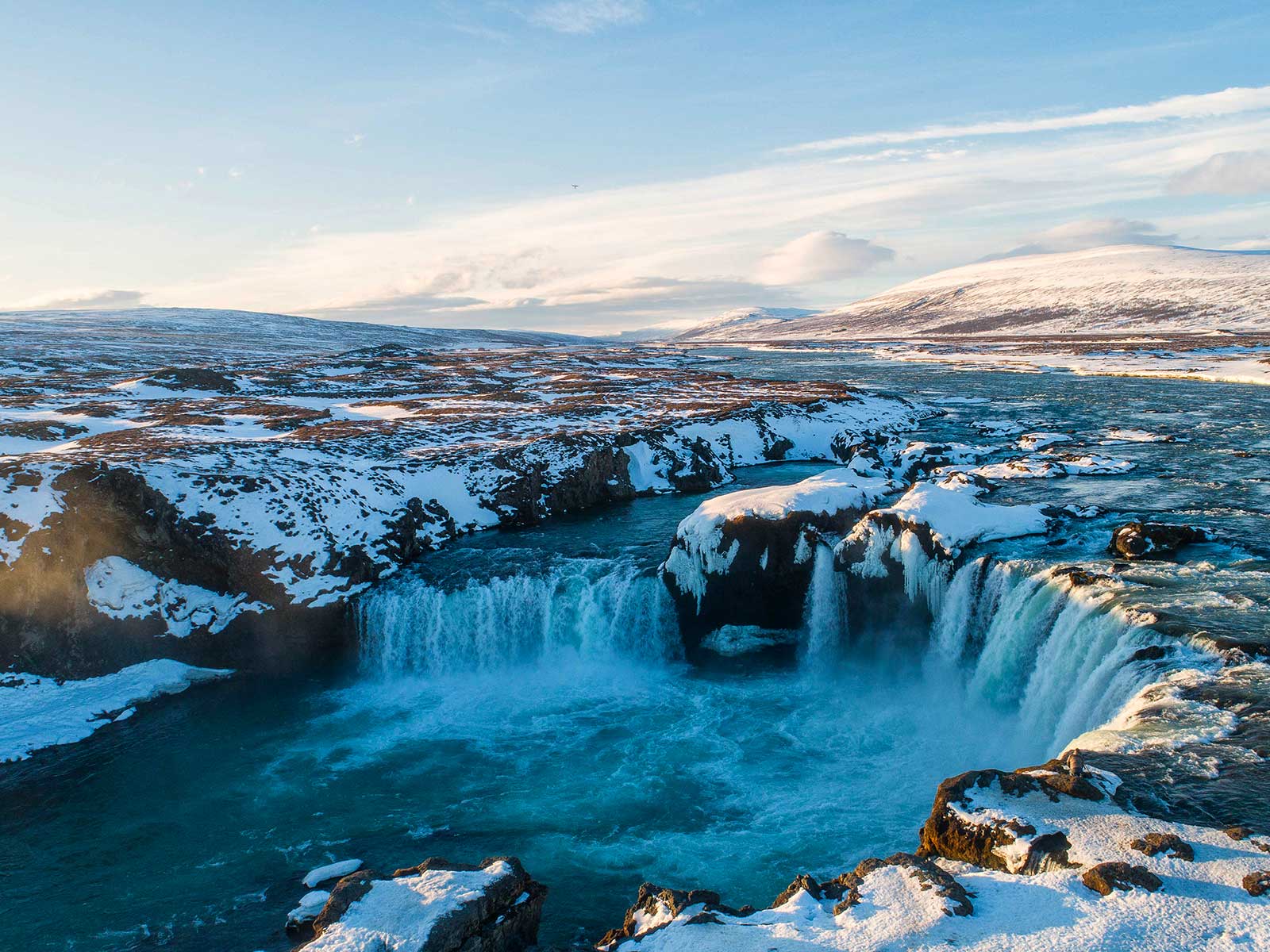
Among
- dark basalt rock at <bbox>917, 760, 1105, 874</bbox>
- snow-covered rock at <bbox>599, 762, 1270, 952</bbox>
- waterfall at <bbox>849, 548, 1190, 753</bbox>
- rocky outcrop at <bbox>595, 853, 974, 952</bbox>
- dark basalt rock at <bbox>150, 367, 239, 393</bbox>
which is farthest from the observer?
dark basalt rock at <bbox>150, 367, 239, 393</bbox>

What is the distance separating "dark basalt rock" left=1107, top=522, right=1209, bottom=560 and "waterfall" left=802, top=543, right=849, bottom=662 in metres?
7.99

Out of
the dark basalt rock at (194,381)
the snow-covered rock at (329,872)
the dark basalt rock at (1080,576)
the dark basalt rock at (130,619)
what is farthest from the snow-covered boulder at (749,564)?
the dark basalt rock at (194,381)

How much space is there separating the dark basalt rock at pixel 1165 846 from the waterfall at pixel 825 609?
533 inches

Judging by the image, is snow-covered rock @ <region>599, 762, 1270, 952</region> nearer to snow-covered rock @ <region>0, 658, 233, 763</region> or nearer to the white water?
the white water

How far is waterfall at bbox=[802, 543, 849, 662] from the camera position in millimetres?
24438

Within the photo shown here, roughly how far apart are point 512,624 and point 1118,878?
1965 centimetres

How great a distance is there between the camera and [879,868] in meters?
11.7

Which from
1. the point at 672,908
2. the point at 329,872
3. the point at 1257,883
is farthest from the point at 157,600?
the point at 1257,883

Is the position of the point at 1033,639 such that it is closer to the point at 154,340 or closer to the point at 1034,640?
the point at 1034,640

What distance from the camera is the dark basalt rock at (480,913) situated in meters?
11.1

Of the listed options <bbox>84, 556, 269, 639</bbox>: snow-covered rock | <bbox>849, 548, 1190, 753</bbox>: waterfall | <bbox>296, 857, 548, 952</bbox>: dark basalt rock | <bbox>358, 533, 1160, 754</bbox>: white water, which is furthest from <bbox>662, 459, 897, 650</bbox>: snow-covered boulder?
<bbox>84, 556, 269, 639</bbox>: snow-covered rock

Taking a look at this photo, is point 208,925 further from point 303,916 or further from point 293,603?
point 293,603

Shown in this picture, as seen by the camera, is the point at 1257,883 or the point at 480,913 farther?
the point at 480,913

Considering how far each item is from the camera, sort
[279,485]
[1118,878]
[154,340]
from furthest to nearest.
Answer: [154,340] < [279,485] < [1118,878]
